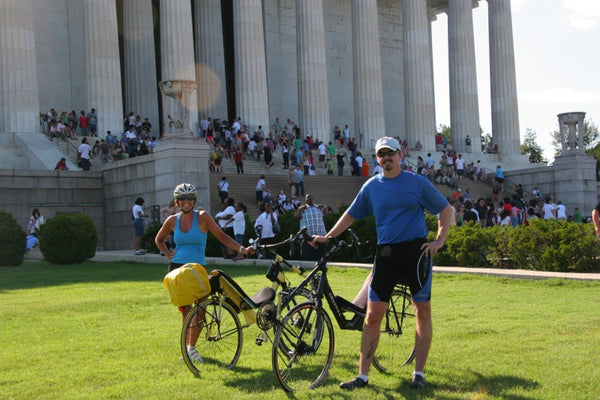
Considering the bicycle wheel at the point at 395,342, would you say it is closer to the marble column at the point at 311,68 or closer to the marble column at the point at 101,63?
the marble column at the point at 101,63

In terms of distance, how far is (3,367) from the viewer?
7.92m

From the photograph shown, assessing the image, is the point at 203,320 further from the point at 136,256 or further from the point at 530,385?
the point at 136,256

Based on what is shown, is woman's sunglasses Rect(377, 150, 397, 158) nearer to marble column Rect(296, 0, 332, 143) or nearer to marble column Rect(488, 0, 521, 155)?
marble column Rect(296, 0, 332, 143)

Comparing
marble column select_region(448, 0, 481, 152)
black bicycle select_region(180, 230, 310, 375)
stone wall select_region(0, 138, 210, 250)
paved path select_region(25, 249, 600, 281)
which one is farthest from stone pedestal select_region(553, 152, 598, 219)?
black bicycle select_region(180, 230, 310, 375)

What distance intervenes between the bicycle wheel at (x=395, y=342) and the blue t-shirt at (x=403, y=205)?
3.58 feet

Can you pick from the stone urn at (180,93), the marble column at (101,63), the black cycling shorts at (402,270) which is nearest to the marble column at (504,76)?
the marble column at (101,63)

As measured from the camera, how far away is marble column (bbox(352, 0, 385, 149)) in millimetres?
45125

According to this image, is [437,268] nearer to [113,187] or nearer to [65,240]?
[65,240]

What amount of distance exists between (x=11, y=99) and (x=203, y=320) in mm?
29169

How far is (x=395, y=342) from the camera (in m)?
8.82

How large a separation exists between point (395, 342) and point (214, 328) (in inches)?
84.3

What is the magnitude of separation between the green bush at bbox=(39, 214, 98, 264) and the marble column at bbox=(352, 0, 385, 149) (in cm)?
2563

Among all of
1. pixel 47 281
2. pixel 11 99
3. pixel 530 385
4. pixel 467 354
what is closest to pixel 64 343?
pixel 467 354

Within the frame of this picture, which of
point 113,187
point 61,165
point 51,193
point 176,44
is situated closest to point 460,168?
point 176,44
